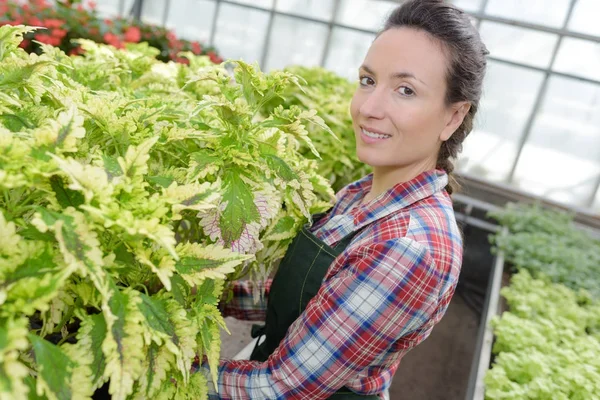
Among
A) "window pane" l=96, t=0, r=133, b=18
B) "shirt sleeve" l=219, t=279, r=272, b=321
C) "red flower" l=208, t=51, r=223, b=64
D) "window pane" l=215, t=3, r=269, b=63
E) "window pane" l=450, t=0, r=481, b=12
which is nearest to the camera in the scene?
"shirt sleeve" l=219, t=279, r=272, b=321

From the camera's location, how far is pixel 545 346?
87.6 inches

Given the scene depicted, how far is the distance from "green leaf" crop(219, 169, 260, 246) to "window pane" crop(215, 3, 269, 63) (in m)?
7.21

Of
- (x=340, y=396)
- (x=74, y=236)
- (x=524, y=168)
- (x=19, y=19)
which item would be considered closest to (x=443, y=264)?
(x=340, y=396)

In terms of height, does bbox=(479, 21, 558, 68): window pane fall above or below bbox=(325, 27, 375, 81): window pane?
above

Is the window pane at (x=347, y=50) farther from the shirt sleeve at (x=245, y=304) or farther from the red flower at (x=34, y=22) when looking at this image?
the shirt sleeve at (x=245, y=304)

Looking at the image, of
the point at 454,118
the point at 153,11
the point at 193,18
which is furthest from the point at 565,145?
the point at 153,11

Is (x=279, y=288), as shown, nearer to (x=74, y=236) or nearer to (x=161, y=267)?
(x=161, y=267)

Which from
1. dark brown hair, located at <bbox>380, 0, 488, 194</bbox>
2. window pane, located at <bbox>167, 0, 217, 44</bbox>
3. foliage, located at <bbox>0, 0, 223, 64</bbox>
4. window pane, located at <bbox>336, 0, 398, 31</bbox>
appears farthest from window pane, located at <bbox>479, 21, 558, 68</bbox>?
dark brown hair, located at <bbox>380, 0, 488, 194</bbox>

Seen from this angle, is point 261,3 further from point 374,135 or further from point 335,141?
point 374,135

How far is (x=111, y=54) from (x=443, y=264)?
51.7 inches

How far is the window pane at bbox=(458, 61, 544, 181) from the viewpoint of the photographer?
6.11 meters

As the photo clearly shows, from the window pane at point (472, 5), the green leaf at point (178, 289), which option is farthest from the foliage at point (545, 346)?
the window pane at point (472, 5)

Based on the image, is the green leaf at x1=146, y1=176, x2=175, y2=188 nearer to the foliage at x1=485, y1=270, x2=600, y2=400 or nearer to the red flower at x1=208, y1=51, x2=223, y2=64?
the foliage at x1=485, y1=270, x2=600, y2=400

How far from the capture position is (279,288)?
1361mm
